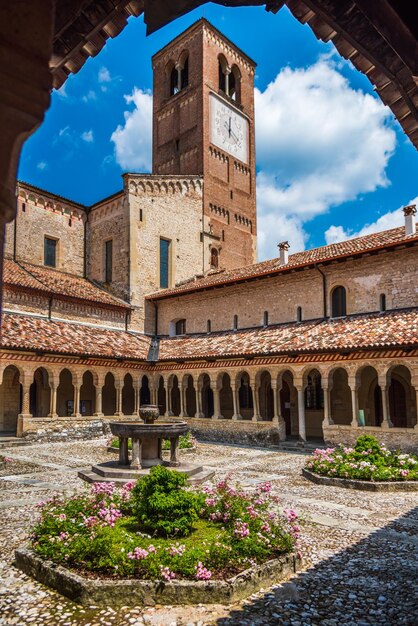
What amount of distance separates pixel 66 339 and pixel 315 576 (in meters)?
18.1

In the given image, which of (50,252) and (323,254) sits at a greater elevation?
(50,252)

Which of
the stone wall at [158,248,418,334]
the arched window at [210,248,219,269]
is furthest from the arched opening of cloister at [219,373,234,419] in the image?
the arched window at [210,248,219,269]

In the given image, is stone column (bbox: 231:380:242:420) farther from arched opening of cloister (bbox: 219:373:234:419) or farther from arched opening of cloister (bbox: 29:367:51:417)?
arched opening of cloister (bbox: 29:367:51:417)

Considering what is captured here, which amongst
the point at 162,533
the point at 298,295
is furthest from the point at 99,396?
the point at 162,533

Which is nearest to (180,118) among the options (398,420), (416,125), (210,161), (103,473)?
(210,161)

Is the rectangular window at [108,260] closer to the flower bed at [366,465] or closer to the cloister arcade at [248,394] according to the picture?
the cloister arcade at [248,394]

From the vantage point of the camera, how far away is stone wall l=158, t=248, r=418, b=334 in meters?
19.4

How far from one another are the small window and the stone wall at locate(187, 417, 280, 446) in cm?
663

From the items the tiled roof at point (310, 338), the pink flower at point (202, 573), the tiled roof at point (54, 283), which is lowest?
the pink flower at point (202, 573)

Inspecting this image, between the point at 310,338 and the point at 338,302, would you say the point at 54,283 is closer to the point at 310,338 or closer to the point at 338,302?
the point at 310,338

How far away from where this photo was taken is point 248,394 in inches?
974

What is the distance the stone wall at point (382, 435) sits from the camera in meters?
15.7

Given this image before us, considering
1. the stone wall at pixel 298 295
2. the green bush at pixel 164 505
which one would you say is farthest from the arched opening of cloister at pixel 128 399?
the green bush at pixel 164 505

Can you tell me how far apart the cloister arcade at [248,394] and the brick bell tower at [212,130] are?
36.0 ft
